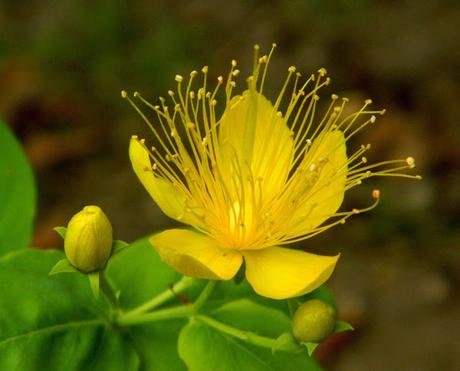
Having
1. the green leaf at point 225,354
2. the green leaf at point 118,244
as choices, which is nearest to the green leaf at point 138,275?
the green leaf at point 225,354

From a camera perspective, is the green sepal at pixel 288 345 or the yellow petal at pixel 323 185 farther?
the yellow petal at pixel 323 185

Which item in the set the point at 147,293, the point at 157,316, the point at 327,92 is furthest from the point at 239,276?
the point at 327,92

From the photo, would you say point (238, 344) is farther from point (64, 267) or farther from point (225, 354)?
point (64, 267)

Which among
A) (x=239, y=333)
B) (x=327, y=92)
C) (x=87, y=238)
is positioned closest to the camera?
(x=87, y=238)

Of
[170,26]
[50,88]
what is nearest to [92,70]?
[50,88]

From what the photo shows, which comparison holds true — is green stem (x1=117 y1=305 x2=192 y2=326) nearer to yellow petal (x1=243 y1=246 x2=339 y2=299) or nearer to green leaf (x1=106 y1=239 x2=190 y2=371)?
green leaf (x1=106 y1=239 x2=190 y2=371)

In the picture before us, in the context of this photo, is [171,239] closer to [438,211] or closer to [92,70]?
[438,211]

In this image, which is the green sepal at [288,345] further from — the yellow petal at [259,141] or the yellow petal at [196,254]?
the yellow petal at [259,141]
